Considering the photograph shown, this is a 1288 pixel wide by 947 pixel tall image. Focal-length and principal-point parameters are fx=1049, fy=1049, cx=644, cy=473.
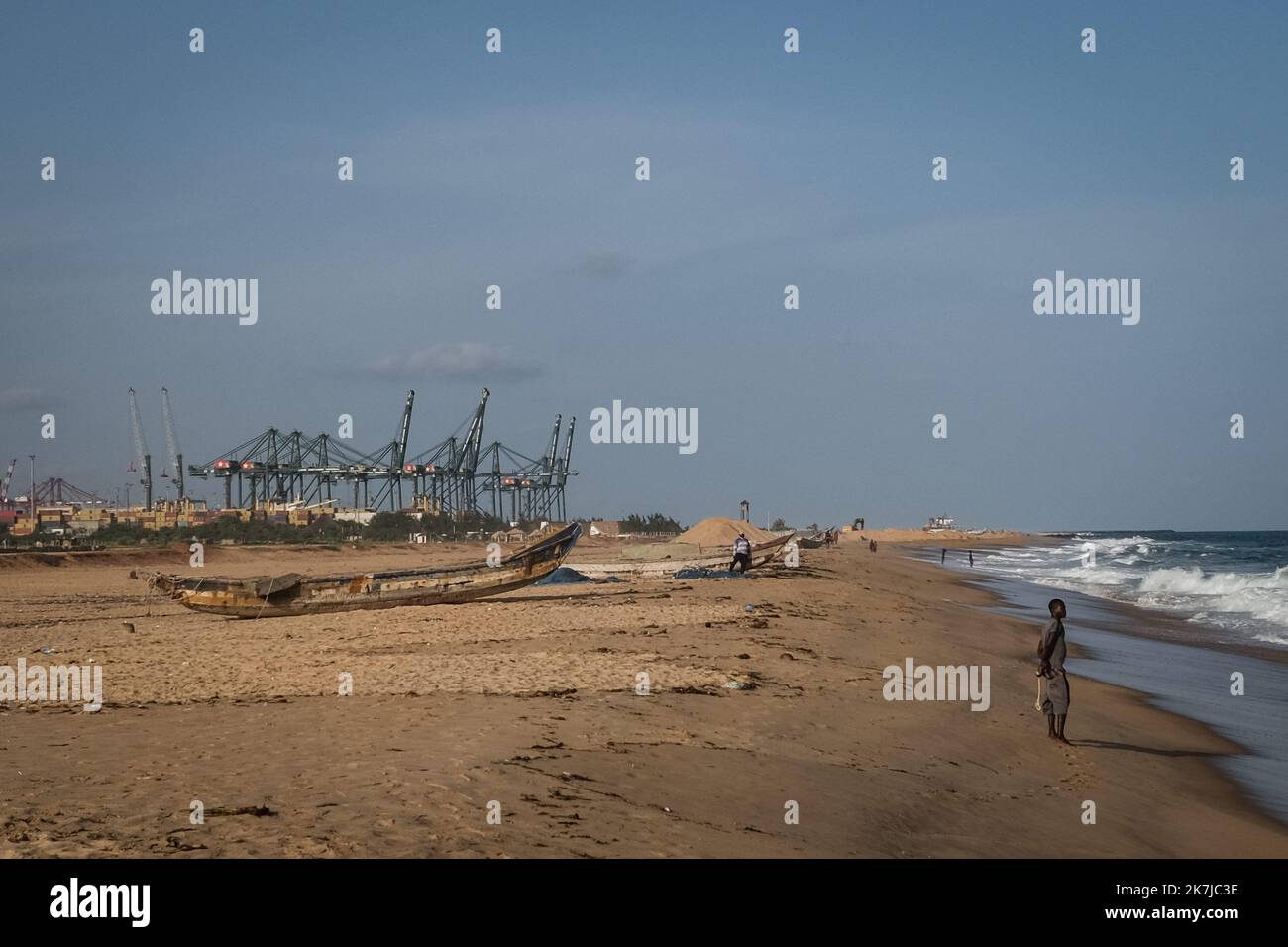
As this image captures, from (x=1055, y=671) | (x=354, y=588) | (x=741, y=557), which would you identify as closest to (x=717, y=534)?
(x=741, y=557)

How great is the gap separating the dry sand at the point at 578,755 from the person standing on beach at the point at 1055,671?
338mm

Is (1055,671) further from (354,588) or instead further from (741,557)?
(741,557)

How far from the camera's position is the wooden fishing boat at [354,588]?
21.1 metres

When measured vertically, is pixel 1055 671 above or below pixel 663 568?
above

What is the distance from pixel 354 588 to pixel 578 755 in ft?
48.9

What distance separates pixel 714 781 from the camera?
7.93 meters

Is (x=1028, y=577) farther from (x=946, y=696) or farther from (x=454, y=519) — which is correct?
(x=454, y=519)

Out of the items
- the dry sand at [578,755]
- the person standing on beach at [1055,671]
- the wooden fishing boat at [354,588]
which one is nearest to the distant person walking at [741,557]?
the wooden fishing boat at [354,588]

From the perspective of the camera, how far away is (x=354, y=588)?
22.1 metres

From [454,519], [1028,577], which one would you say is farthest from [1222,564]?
[454,519]

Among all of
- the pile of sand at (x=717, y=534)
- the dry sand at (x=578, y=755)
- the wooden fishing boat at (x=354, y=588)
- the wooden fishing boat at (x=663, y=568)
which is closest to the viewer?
the dry sand at (x=578, y=755)

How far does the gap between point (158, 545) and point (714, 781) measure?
194 feet

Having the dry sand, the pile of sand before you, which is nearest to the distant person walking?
the dry sand

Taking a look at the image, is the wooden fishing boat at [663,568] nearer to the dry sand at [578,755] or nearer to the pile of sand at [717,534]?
the pile of sand at [717,534]
